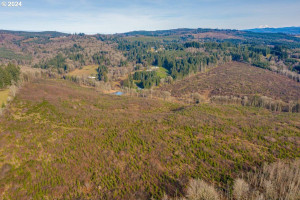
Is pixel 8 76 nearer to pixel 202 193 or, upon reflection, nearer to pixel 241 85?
pixel 202 193

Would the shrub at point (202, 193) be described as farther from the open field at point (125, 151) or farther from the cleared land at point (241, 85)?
the cleared land at point (241, 85)

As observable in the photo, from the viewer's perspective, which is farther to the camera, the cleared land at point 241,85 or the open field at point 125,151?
the cleared land at point 241,85

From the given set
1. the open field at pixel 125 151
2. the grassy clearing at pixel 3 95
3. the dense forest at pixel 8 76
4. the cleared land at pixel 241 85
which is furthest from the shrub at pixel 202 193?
the dense forest at pixel 8 76

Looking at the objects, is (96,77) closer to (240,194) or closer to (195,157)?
(195,157)

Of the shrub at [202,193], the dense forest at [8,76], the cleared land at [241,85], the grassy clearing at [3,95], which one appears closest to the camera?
the shrub at [202,193]

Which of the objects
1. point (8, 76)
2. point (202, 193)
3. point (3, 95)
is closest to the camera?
point (202, 193)

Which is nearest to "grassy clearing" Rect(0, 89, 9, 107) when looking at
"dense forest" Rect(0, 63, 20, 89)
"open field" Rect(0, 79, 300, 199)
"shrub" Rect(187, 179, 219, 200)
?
"dense forest" Rect(0, 63, 20, 89)

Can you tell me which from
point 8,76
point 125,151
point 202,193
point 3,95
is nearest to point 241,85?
point 125,151
